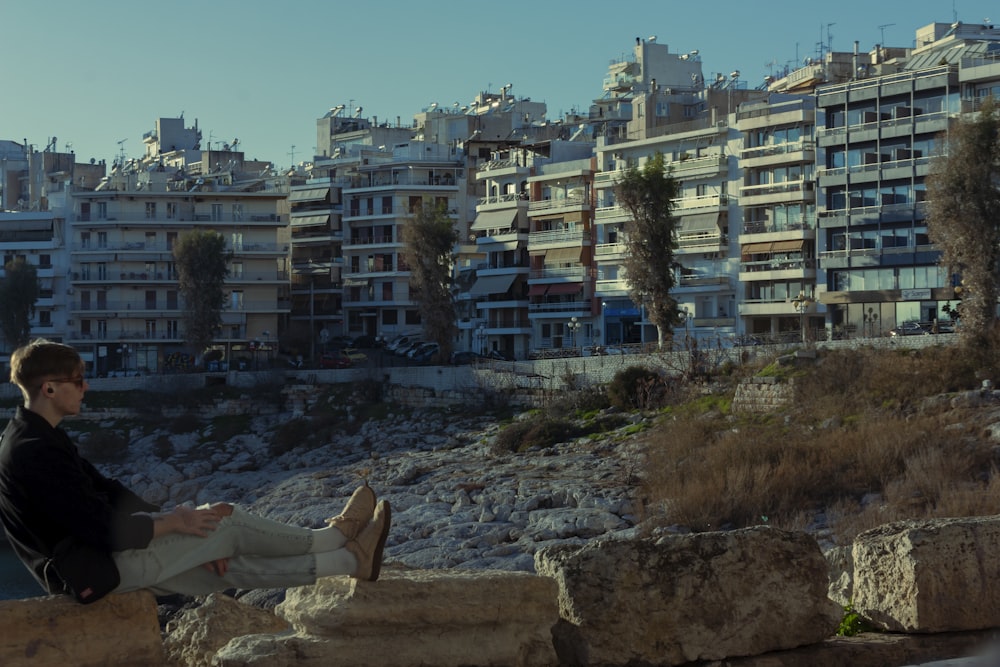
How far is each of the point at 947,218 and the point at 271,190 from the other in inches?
2070

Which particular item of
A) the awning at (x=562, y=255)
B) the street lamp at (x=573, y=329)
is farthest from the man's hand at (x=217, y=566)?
the awning at (x=562, y=255)

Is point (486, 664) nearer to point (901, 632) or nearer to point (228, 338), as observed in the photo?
point (901, 632)

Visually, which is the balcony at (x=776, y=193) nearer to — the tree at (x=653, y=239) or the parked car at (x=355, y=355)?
the tree at (x=653, y=239)

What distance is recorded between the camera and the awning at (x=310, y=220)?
92750 millimetres

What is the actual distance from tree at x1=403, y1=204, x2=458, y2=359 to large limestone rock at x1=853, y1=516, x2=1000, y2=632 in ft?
190

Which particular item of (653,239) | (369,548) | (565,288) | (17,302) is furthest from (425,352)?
(369,548)

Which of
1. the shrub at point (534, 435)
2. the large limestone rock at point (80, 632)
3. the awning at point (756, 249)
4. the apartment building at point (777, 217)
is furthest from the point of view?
the awning at point (756, 249)

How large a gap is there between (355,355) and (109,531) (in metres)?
67.8

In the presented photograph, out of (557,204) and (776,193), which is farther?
(557,204)

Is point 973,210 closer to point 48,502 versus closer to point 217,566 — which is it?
point 217,566

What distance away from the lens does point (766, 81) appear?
82.2 meters

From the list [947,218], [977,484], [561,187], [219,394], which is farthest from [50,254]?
[977,484]

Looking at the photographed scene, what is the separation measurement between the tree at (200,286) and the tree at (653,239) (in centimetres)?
2737

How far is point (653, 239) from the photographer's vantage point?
53688mm
